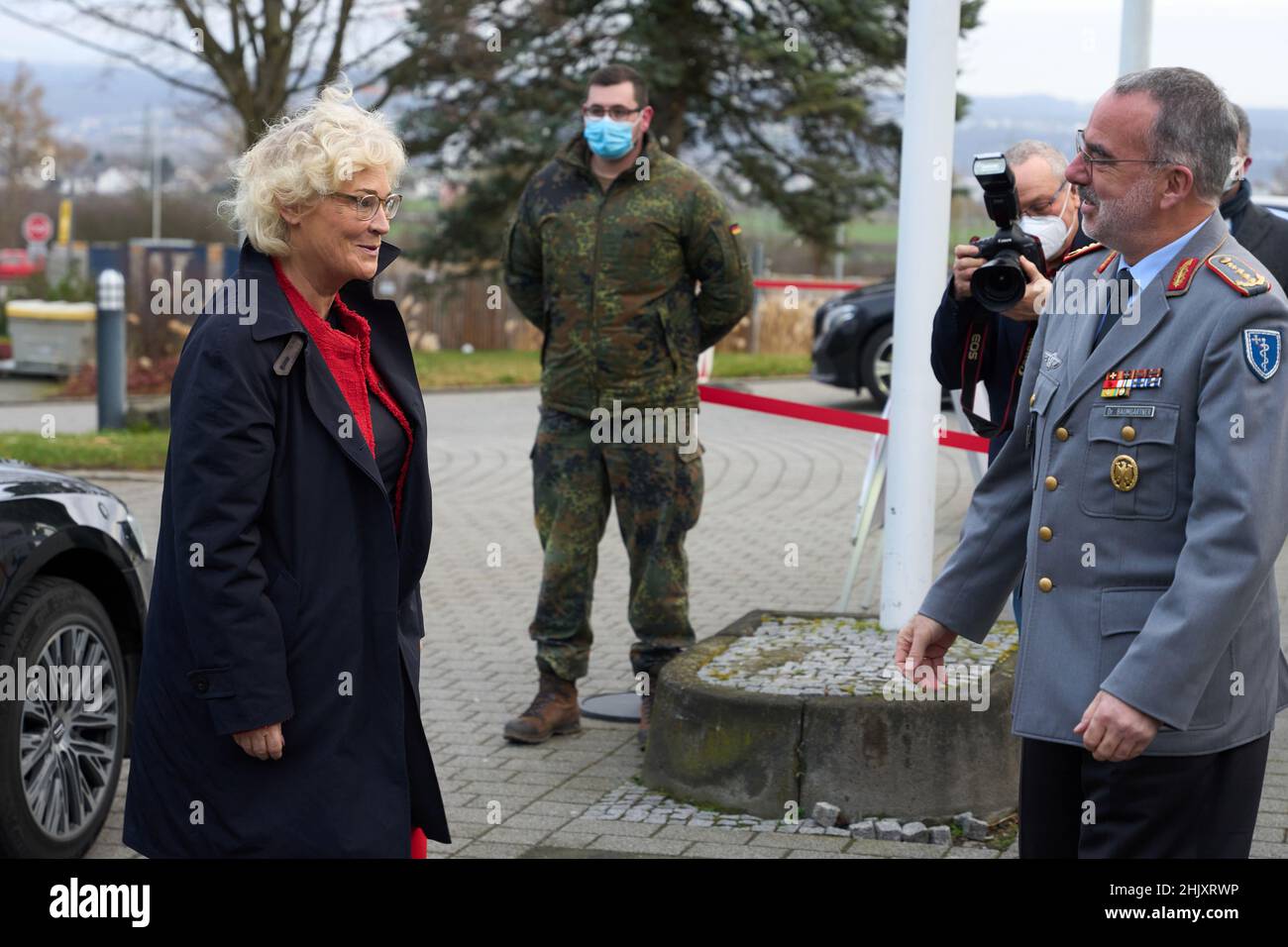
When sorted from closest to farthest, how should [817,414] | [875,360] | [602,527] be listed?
1. [602,527]
2. [817,414]
3. [875,360]

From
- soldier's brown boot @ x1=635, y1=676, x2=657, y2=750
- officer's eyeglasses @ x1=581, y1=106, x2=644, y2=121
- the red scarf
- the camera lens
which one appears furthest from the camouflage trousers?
the red scarf

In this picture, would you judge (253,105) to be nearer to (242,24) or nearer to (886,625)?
(242,24)

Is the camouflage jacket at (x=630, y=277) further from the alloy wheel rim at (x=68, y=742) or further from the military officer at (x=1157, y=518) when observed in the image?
the military officer at (x=1157, y=518)

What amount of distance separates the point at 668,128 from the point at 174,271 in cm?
955

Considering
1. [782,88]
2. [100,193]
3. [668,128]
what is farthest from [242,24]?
[100,193]

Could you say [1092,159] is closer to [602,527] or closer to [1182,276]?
[1182,276]

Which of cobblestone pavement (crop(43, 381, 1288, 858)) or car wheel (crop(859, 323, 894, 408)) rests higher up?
car wheel (crop(859, 323, 894, 408))

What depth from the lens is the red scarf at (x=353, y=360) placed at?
131 inches

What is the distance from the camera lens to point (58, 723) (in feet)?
16.0

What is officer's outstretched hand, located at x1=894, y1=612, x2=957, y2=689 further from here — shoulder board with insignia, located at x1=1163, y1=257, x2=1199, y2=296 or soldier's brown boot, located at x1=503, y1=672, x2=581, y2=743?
soldier's brown boot, located at x1=503, y1=672, x2=581, y2=743

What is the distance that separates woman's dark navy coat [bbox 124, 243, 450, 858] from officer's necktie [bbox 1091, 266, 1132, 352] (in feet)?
4.51

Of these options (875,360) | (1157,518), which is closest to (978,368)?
(1157,518)

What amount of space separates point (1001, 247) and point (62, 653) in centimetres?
288

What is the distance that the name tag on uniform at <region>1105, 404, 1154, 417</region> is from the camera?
291 centimetres
